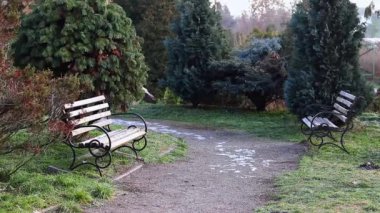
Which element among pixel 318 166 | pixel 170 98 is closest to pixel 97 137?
pixel 318 166

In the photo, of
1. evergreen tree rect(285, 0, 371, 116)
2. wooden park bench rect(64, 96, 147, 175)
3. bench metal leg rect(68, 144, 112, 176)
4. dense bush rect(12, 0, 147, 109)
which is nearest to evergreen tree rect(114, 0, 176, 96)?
evergreen tree rect(285, 0, 371, 116)

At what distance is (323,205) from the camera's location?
5.99 m

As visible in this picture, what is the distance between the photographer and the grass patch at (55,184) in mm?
5754

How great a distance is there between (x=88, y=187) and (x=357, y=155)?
4.92 meters

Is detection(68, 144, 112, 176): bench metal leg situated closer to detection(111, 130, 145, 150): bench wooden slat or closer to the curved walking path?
detection(111, 130, 145, 150): bench wooden slat

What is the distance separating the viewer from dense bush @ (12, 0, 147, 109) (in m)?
8.88

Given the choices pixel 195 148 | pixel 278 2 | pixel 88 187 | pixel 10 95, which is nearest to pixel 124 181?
pixel 88 187

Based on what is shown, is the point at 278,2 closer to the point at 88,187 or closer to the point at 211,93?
the point at 211,93

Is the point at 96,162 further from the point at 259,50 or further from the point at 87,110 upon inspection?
the point at 259,50

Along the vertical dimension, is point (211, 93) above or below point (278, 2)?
below

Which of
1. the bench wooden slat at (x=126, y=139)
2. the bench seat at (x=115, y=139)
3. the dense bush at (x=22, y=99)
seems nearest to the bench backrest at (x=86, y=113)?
the bench seat at (x=115, y=139)

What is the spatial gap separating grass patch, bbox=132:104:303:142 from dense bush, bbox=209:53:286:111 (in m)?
0.54

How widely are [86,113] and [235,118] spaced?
23.0 ft

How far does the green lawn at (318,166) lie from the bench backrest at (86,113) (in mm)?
2704
